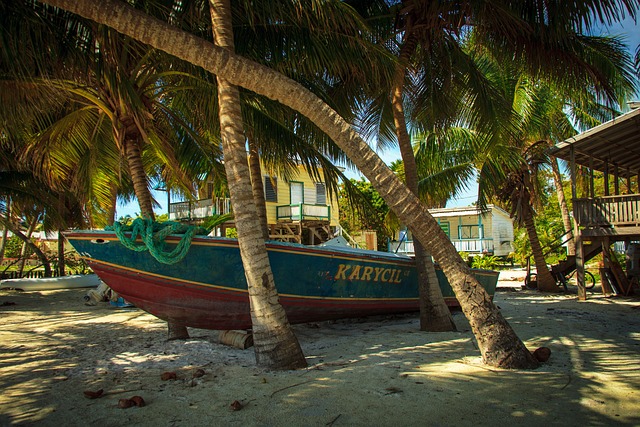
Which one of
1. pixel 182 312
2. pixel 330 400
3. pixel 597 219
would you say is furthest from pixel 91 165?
pixel 597 219

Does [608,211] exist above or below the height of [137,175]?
below

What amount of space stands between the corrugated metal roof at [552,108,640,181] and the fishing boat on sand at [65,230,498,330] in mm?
8576

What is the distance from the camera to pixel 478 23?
26.2ft

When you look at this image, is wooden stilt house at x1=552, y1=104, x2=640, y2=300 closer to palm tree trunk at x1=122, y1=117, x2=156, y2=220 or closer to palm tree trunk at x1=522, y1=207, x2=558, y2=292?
palm tree trunk at x1=522, y1=207, x2=558, y2=292

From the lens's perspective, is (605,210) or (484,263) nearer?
(605,210)

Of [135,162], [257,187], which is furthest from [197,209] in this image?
[135,162]

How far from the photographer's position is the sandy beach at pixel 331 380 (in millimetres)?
3854

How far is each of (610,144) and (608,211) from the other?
2198mm

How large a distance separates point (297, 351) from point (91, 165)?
273 inches

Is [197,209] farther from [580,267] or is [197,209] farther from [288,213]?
[580,267]

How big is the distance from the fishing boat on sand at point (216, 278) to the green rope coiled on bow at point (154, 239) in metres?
0.03

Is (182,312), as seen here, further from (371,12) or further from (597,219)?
(597,219)

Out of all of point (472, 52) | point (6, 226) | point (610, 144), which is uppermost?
point (472, 52)

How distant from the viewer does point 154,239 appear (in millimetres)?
5977
